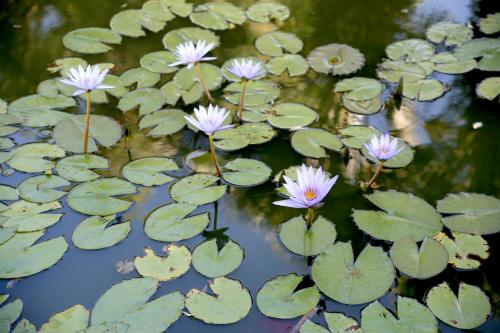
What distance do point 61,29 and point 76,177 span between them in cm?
173

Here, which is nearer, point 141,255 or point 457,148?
point 141,255

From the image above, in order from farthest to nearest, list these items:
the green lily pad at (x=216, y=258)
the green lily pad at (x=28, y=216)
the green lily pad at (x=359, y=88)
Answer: the green lily pad at (x=359, y=88)
the green lily pad at (x=28, y=216)
the green lily pad at (x=216, y=258)

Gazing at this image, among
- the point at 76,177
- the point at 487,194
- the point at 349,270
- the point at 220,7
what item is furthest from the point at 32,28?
the point at 487,194

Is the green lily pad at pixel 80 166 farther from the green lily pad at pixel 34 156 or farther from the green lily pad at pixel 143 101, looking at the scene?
the green lily pad at pixel 143 101

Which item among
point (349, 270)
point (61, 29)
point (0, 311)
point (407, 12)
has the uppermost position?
point (407, 12)

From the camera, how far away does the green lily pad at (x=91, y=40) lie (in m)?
3.66

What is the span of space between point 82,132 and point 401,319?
193 centimetres

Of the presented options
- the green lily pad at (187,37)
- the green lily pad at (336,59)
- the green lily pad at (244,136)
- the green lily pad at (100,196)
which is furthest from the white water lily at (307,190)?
the green lily pad at (187,37)

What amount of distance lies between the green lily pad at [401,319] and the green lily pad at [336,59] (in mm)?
1748

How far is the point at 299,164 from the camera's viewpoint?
8.96 feet

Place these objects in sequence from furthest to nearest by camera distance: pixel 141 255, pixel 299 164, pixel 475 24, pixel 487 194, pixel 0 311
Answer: pixel 475 24 < pixel 299 164 < pixel 487 194 < pixel 141 255 < pixel 0 311

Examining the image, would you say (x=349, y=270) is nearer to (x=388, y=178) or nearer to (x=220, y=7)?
(x=388, y=178)

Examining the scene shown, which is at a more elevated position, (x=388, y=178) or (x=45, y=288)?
(x=388, y=178)

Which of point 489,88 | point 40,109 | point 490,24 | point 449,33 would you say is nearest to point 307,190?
point 489,88
